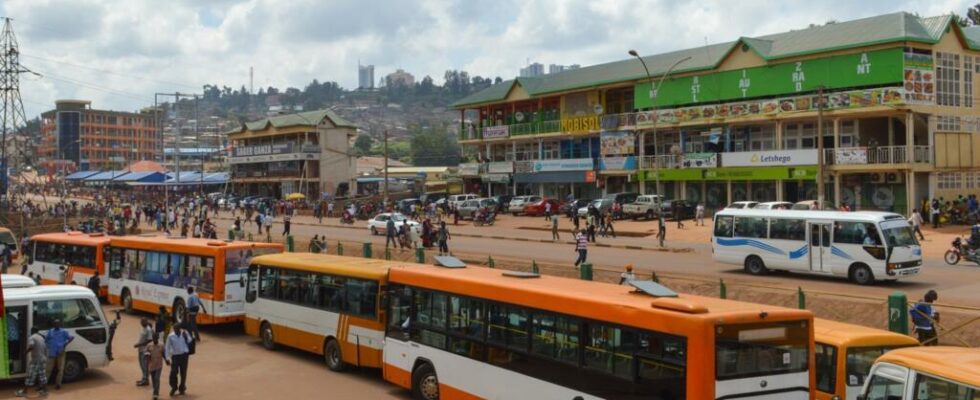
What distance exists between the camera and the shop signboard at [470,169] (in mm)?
71125

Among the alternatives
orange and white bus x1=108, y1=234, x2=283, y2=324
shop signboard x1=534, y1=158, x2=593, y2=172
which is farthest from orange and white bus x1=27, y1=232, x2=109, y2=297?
shop signboard x1=534, y1=158, x2=593, y2=172

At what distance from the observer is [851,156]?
43.8 meters

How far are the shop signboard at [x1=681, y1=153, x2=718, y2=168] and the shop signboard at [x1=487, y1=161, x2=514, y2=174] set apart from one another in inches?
684

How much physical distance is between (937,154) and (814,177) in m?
5.86

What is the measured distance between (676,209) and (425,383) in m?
36.6

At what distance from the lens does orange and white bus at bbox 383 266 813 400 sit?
963 cm

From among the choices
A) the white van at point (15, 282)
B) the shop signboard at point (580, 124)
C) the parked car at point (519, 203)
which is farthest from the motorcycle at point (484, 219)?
the white van at point (15, 282)

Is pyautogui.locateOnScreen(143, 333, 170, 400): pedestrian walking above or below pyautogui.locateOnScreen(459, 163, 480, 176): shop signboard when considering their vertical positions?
below

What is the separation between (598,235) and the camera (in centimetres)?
4406

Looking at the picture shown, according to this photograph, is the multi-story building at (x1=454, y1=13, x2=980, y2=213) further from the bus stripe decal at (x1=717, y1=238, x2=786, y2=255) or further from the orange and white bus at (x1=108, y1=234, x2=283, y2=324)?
the orange and white bus at (x1=108, y1=234, x2=283, y2=324)

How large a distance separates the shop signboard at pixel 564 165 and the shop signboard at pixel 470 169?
25.5 feet

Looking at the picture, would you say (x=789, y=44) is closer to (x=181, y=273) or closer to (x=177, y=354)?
(x=181, y=273)

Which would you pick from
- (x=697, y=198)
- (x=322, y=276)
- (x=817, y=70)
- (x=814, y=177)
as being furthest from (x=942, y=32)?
(x=322, y=276)

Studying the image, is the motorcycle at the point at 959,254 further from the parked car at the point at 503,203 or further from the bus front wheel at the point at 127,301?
the parked car at the point at 503,203
